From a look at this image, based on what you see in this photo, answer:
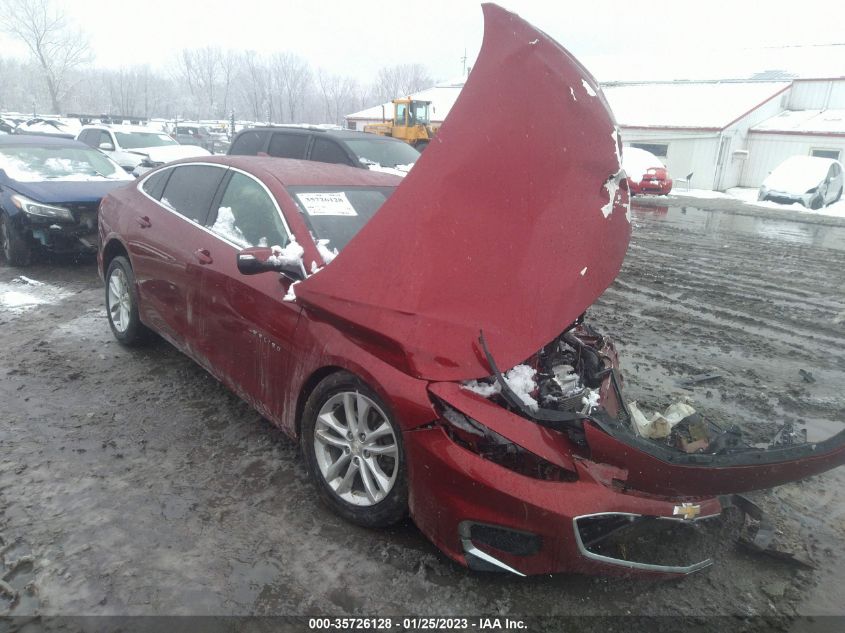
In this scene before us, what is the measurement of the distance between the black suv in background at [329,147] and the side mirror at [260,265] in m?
6.78

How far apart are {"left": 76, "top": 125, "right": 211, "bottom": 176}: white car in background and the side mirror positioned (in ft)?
39.0

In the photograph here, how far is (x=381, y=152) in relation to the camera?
1004 cm

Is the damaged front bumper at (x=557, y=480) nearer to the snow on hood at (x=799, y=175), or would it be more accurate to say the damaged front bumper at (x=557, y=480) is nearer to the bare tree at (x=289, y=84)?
the snow on hood at (x=799, y=175)

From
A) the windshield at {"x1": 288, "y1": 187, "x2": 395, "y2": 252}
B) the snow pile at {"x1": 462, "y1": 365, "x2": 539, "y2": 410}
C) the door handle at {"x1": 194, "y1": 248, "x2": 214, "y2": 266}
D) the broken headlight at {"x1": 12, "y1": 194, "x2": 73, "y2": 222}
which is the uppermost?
the windshield at {"x1": 288, "y1": 187, "x2": 395, "y2": 252}

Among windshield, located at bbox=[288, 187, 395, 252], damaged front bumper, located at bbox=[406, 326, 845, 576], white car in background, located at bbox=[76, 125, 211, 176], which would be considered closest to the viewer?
damaged front bumper, located at bbox=[406, 326, 845, 576]

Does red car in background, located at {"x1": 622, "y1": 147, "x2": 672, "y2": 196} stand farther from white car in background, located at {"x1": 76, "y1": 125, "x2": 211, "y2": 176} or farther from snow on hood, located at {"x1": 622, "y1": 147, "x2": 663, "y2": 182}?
white car in background, located at {"x1": 76, "y1": 125, "x2": 211, "y2": 176}

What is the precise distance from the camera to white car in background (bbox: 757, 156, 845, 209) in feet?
61.2

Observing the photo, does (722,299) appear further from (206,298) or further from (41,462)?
(41,462)

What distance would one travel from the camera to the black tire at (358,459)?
244 centimetres

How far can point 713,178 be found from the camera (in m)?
26.4

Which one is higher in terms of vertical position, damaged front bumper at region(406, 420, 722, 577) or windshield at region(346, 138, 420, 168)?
windshield at region(346, 138, 420, 168)

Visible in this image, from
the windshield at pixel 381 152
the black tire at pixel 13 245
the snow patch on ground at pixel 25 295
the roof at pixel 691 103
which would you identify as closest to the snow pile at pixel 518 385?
the snow patch on ground at pixel 25 295

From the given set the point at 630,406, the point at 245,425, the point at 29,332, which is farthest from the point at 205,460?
the point at 29,332

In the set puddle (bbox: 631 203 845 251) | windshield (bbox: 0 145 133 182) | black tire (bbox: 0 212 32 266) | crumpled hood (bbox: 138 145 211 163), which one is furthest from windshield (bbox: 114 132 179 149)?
puddle (bbox: 631 203 845 251)
